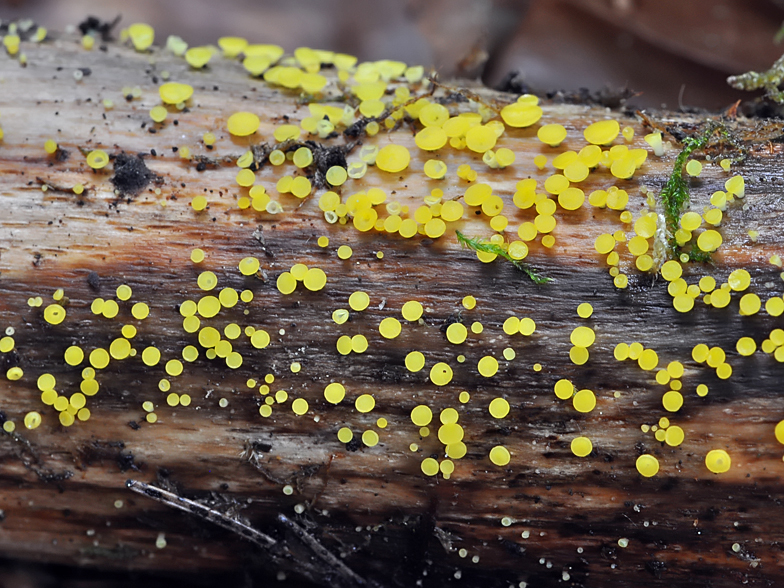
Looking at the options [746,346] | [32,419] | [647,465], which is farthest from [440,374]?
[32,419]

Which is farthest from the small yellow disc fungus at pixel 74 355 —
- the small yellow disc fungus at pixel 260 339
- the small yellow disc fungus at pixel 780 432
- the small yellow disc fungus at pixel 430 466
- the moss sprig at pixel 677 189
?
the small yellow disc fungus at pixel 780 432

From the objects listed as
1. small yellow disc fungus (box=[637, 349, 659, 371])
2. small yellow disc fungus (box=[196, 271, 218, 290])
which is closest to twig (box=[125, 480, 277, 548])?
small yellow disc fungus (box=[196, 271, 218, 290])

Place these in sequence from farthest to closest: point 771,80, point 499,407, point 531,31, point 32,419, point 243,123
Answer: point 531,31 → point 771,80 → point 243,123 → point 32,419 → point 499,407

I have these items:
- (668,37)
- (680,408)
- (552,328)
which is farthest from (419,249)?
(668,37)

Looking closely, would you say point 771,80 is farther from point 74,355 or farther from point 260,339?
point 74,355

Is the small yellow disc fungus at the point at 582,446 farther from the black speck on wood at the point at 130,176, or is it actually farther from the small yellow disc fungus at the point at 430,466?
the black speck on wood at the point at 130,176

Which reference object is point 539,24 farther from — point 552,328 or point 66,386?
point 66,386
